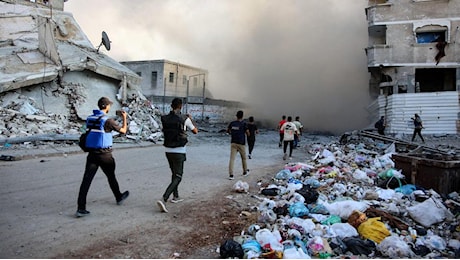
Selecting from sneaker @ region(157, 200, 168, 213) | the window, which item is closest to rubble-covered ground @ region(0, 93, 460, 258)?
sneaker @ region(157, 200, 168, 213)

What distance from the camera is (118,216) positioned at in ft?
13.3

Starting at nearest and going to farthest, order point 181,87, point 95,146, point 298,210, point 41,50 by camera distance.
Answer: point 95,146 < point 298,210 < point 41,50 < point 181,87

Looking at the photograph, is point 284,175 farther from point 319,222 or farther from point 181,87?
point 181,87

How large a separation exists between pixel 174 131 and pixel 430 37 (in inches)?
721

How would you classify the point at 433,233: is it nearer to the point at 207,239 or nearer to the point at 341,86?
the point at 207,239

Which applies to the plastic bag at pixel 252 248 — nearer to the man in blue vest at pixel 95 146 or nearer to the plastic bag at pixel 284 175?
the man in blue vest at pixel 95 146

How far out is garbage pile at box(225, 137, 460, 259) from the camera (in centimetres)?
313

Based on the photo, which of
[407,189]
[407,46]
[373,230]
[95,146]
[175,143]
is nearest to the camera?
[373,230]

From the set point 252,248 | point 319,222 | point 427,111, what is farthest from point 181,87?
point 252,248

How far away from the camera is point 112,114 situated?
1532 cm

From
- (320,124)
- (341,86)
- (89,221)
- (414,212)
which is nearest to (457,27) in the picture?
(341,86)

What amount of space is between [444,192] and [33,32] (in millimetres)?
19012

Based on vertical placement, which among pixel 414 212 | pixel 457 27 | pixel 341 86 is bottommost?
pixel 414 212

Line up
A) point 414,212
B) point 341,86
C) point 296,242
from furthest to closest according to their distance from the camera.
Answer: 1. point 341,86
2. point 414,212
3. point 296,242
